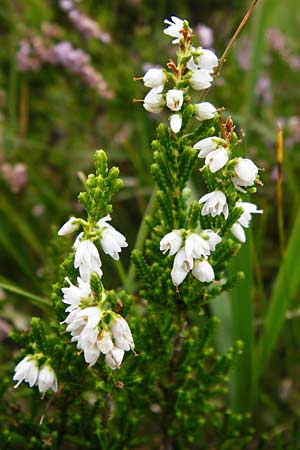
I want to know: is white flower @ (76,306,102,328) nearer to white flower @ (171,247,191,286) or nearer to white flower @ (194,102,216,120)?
white flower @ (171,247,191,286)

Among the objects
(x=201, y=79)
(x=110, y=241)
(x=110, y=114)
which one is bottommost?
(x=110, y=241)

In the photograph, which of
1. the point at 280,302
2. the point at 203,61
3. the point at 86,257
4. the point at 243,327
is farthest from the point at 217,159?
the point at 280,302

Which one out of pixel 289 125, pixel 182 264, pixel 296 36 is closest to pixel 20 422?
pixel 182 264

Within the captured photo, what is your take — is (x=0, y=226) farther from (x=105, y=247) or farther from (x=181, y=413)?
(x=105, y=247)

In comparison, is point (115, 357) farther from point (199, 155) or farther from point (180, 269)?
point (199, 155)

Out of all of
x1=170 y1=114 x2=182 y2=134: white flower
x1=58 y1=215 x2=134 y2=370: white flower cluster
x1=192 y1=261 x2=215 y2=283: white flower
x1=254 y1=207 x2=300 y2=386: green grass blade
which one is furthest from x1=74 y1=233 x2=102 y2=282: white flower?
x1=254 y1=207 x2=300 y2=386: green grass blade

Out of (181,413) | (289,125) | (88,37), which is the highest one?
(88,37)
